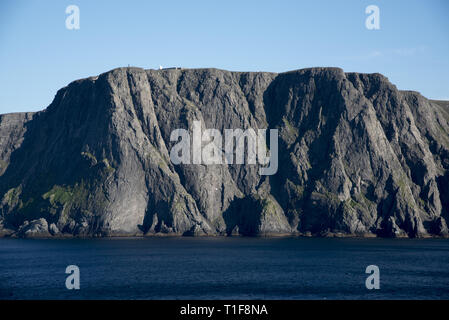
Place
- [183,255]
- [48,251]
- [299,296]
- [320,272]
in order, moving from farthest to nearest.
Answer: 1. [48,251]
2. [183,255]
3. [320,272]
4. [299,296]

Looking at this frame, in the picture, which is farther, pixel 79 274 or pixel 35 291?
pixel 79 274

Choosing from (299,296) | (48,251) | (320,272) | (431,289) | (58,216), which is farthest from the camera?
(58,216)

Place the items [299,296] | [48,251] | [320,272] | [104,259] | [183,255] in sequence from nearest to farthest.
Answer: [299,296] < [320,272] < [104,259] < [183,255] < [48,251]

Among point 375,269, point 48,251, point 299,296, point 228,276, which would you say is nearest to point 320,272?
point 375,269

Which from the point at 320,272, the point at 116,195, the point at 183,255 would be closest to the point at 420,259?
the point at 320,272

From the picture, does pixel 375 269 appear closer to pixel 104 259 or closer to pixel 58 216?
pixel 104 259

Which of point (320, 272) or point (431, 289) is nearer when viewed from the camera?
point (431, 289)
